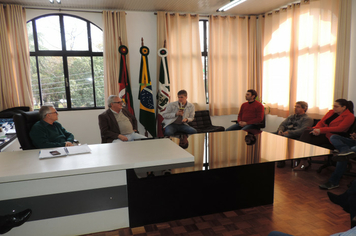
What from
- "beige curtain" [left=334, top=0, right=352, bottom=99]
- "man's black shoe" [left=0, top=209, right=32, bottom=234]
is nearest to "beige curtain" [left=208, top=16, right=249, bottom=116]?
"beige curtain" [left=334, top=0, right=352, bottom=99]

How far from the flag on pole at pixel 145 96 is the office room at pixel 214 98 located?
0.27 m

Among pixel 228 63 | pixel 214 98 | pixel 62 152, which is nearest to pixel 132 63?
pixel 214 98

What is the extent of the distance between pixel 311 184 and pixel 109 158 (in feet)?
8.85

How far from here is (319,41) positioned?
15.3ft

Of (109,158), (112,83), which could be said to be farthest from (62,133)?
(112,83)

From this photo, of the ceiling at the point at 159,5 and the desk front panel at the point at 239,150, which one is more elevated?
the ceiling at the point at 159,5

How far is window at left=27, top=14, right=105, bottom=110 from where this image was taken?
524 centimetres

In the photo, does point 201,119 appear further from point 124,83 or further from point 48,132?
point 48,132

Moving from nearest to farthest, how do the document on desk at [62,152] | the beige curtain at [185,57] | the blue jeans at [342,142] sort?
the document on desk at [62,152] → the blue jeans at [342,142] → the beige curtain at [185,57]

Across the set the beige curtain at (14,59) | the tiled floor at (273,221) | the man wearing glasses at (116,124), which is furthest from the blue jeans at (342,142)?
the beige curtain at (14,59)

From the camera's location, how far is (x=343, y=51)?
426cm

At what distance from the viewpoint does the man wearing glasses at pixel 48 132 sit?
280 centimetres

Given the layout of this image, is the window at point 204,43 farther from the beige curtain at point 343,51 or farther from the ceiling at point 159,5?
the beige curtain at point 343,51

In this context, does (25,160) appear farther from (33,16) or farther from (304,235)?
(33,16)
